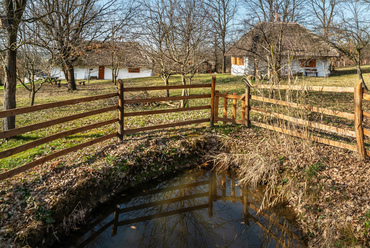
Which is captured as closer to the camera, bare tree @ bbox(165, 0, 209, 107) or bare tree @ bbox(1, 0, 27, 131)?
bare tree @ bbox(1, 0, 27, 131)

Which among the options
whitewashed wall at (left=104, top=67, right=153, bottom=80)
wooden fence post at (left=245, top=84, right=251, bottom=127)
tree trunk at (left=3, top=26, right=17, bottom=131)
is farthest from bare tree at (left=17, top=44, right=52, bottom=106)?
whitewashed wall at (left=104, top=67, right=153, bottom=80)

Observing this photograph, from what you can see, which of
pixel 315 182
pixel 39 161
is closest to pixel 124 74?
pixel 39 161

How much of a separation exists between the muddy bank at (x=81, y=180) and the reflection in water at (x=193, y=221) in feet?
1.36

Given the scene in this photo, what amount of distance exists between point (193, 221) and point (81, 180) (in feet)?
7.17

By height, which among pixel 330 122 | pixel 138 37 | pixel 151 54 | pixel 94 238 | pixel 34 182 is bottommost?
pixel 94 238

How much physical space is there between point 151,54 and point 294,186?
8.34 meters

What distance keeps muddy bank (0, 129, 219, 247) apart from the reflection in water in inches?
16.3

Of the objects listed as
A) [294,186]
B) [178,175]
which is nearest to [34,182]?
[178,175]

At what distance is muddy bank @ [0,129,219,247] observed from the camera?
422 centimetres

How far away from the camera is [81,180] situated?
Answer: 17.0 ft

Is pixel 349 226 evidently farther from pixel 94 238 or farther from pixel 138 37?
pixel 138 37

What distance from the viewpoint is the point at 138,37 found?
463 inches

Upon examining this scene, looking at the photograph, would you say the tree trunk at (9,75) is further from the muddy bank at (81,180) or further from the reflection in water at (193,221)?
the reflection in water at (193,221)

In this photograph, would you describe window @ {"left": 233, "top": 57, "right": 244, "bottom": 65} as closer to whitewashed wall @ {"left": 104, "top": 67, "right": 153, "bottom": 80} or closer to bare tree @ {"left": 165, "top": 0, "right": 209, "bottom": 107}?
whitewashed wall @ {"left": 104, "top": 67, "right": 153, "bottom": 80}
